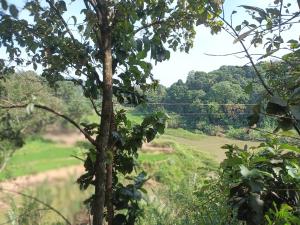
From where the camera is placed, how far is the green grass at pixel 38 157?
105 centimetres

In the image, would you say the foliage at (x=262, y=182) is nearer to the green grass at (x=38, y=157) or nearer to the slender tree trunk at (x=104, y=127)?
the slender tree trunk at (x=104, y=127)

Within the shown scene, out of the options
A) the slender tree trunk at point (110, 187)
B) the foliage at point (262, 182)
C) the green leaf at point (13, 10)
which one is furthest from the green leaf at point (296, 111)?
the slender tree trunk at point (110, 187)

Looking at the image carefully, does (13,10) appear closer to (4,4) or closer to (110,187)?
(4,4)

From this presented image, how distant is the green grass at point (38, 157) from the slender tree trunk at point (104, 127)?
59cm

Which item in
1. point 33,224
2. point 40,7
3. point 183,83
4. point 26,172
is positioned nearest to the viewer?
point 26,172

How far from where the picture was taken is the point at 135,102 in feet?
7.22

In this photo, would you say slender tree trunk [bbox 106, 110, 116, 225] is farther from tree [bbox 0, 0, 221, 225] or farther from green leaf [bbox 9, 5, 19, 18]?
green leaf [bbox 9, 5, 19, 18]

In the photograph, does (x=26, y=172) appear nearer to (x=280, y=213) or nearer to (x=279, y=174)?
(x=280, y=213)

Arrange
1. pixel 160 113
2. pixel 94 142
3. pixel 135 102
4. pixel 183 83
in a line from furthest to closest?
pixel 183 83 → pixel 135 102 → pixel 160 113 → pixel 94 142

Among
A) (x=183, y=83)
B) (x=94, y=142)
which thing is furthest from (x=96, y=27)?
(x=183, y=83)

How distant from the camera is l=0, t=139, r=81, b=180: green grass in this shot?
105 cm

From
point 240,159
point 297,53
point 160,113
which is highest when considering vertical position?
point 297,53

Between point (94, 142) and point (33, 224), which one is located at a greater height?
point (94, 142)

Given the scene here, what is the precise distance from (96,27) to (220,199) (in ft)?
3.88
